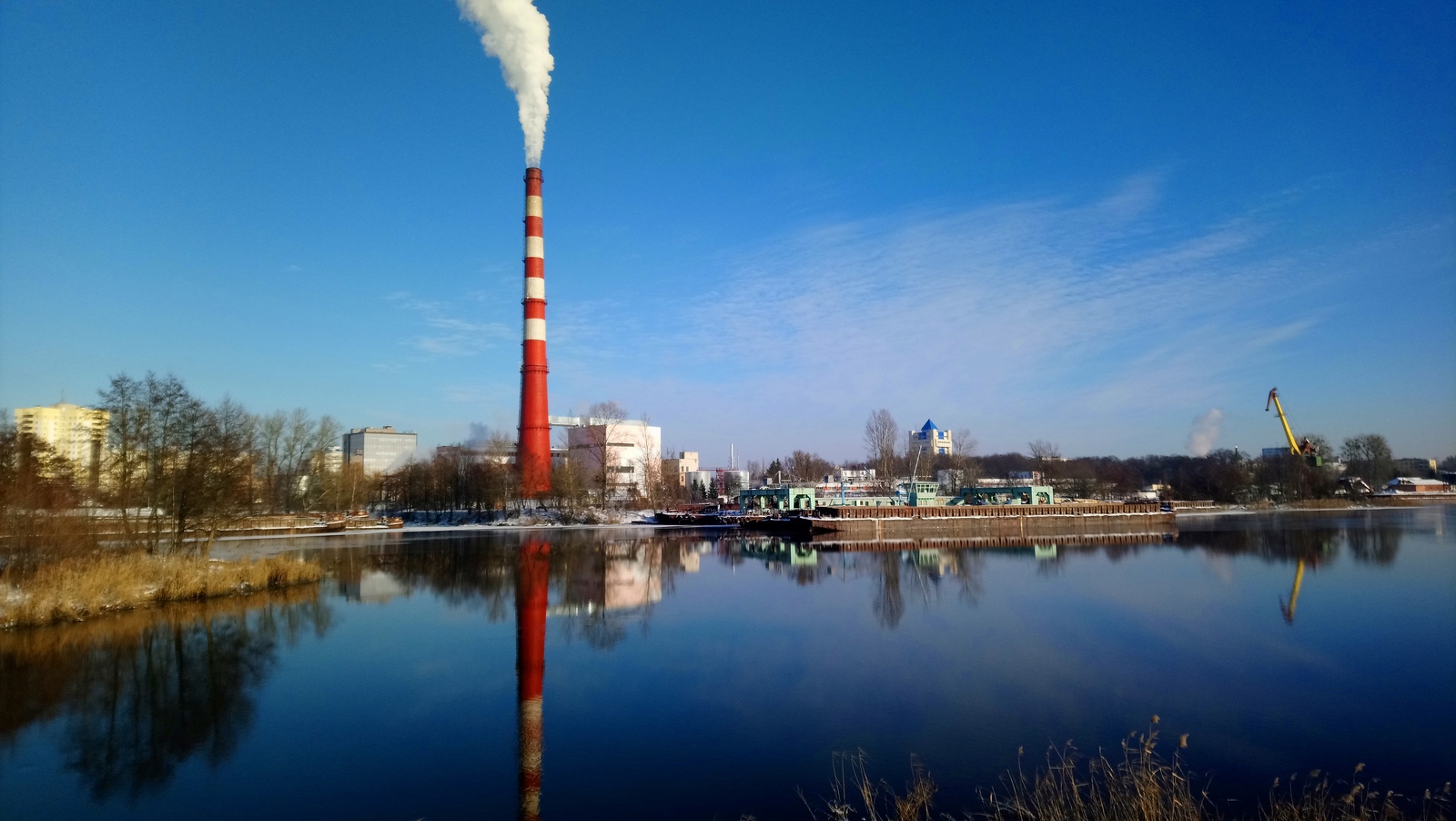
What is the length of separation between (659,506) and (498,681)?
157ft

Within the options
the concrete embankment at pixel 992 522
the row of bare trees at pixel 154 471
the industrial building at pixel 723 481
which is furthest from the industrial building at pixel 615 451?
the row of bare trees at pixel 154 471

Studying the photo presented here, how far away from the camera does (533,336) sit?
4166 cm

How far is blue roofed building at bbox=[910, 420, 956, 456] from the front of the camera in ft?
325

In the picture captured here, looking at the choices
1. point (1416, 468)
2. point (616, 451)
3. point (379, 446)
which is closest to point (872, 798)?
point (616, 451)

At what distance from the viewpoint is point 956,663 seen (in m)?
11.9

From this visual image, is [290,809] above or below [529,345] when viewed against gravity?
below

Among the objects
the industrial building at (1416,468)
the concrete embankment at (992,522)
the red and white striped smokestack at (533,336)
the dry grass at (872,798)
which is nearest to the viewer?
the dry grass at (872,798)

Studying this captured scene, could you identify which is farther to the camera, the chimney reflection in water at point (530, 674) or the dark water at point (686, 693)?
the dark water at point (686, 693)

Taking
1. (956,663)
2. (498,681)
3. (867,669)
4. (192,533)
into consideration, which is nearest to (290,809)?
(498,681)

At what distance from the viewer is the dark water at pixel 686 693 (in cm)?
736

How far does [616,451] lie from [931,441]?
50.4m

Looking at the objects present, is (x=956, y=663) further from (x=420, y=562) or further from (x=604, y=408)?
(x=604, y=408)

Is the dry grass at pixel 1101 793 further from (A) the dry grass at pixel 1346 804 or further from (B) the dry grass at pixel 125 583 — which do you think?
(B) the dry grass at pixel 125 583

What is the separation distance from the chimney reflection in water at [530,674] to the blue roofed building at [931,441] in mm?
80937
